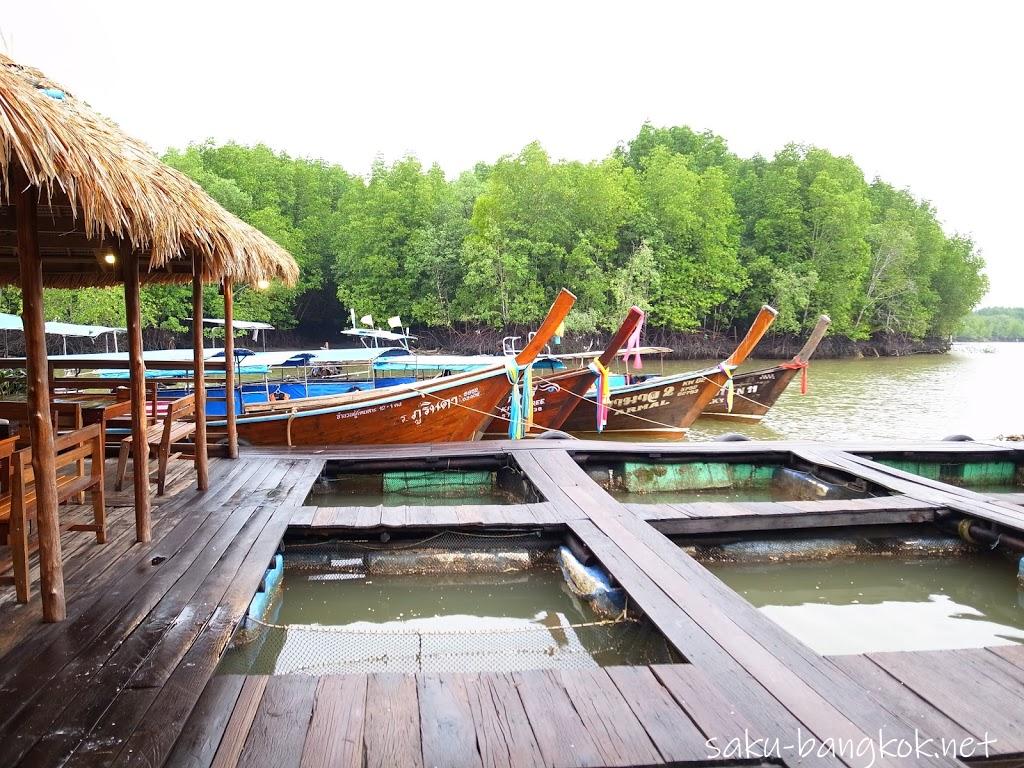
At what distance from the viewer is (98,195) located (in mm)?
2951

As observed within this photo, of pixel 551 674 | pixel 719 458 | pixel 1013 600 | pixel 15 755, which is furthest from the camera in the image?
pixel 719 458

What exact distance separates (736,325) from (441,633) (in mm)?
36923

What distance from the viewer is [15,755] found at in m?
2.20

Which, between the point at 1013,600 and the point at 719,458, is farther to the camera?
the point at 719,458

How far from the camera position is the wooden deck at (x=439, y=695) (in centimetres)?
232

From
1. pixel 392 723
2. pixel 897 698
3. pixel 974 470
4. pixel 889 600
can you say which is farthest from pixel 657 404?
pixel 392 723

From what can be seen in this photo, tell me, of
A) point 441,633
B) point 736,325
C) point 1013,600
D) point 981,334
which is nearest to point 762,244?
point 736,325

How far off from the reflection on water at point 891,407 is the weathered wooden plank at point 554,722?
1104 centimetres

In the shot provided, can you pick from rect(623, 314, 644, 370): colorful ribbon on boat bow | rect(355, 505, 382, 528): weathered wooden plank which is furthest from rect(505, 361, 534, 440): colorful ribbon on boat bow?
rect(355, 505, 382, 528): weathered wooden plank

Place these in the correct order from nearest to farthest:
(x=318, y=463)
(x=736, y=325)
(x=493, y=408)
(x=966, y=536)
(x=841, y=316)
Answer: (x=966, y=536)
(x=318, y=463)
(x=493, y=408)
(x=841, y=316)
(x=736, y=325)

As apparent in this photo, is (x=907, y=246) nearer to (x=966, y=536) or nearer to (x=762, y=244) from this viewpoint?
(x=762, y=244)

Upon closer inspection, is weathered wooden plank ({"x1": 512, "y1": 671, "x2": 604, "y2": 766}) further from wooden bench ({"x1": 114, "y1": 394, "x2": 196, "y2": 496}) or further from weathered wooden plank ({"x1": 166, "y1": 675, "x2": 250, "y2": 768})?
wooden bench ({"x1": 114, "y1": 394, "x2": 196, "y2": 496})

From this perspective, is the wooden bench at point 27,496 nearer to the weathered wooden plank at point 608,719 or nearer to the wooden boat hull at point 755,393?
the weathered wooden plank at point 608,719

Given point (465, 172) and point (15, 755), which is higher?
point (465, 172)
